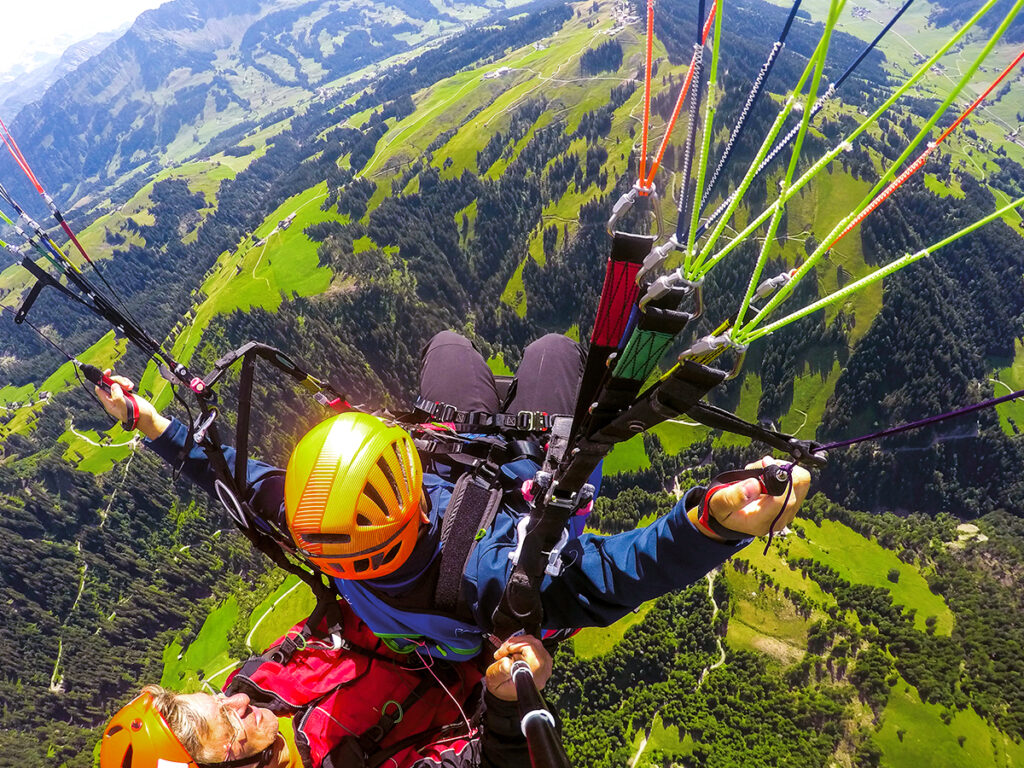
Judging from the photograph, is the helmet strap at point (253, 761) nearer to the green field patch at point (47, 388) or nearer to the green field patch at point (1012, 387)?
the green field patch at point (1012, 387)

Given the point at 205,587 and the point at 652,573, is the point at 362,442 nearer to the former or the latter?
the point at 652,573

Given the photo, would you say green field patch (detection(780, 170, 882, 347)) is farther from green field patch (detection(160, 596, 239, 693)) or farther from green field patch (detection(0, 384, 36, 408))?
green field patch (detection(0, 384, 36, 408))

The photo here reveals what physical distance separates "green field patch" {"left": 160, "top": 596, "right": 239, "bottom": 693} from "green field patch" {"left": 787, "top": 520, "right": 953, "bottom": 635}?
296 feet

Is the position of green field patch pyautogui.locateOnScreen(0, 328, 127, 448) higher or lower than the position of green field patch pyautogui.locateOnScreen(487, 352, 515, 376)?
lower

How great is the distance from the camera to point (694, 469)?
281ft

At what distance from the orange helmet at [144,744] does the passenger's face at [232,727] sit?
0.27 m

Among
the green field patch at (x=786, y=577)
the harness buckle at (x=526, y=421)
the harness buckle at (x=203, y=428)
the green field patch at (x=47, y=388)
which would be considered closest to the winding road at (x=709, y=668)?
the green field patch at (x=786, y=577)

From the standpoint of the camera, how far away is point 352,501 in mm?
5609

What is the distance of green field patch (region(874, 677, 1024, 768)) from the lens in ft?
186

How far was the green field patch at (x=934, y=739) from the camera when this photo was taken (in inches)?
2229

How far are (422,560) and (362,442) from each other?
1685mm

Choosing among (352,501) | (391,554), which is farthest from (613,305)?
(391,554)

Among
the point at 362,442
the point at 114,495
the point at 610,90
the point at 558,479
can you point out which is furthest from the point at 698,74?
the point at 610,90

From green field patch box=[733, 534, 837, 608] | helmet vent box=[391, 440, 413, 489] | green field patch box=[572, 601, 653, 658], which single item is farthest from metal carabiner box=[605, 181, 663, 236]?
green field patch box=[733, 534, 837, 608]
